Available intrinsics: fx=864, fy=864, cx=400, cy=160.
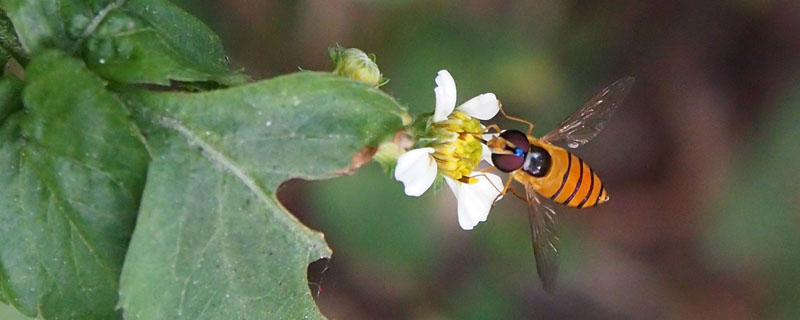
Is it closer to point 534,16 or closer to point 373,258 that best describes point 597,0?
point 534,16

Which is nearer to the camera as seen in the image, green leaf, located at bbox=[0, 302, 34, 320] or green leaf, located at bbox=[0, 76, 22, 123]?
green leaf, located at bbox=[0, 76, 22, 123]

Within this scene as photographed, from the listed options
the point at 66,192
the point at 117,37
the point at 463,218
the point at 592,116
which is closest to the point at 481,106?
the point at 463,218

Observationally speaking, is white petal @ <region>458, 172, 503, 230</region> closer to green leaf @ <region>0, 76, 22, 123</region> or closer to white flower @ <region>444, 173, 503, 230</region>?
white flower @ <region>444, 173, 503, 230</region>

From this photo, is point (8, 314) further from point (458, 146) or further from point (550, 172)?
point (550, 172)

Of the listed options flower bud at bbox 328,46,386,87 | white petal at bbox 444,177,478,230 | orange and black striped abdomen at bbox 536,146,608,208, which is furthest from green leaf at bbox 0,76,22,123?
orange and black striped abdomen at bbox 536,146,608,208

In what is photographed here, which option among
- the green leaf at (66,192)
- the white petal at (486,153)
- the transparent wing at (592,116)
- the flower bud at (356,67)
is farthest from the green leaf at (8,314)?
the transparent wing at (592,116)
